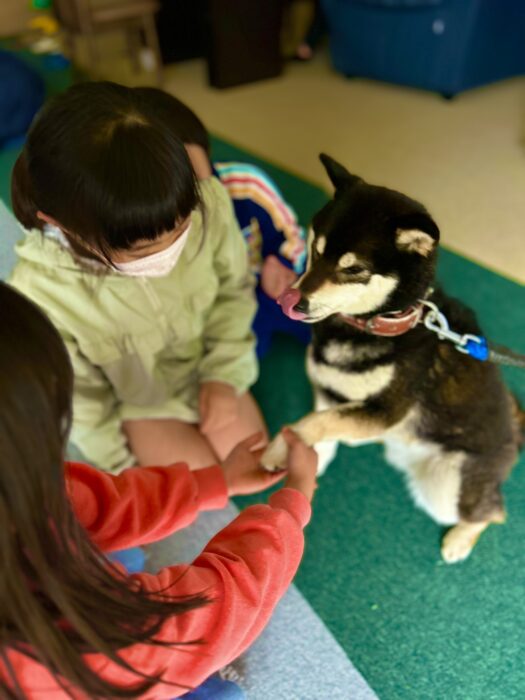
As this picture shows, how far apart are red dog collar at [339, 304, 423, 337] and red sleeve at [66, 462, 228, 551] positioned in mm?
387

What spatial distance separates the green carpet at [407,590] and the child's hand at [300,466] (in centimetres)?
35

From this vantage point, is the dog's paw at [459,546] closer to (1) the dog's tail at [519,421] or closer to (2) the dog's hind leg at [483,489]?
(2) the dog's hind leg at [483,489]

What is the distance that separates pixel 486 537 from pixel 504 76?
2.61 meters

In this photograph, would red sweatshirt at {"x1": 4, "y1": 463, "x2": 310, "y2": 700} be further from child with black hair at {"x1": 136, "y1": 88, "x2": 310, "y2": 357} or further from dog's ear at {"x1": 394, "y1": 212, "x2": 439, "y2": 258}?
child with black hair at {"x1": 136, "y1": 88, "x2": 310, "y2": 357}

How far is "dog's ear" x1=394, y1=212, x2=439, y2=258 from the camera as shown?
770mm

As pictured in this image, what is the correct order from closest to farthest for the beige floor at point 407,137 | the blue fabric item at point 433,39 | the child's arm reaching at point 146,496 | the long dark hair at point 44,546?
1. the long dark hair at point 44,546
2. the child's arm reaching at point 146,496
3. the beige floor at point 407,137
4. the blue fabric item at point 433,39

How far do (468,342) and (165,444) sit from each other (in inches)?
26.1

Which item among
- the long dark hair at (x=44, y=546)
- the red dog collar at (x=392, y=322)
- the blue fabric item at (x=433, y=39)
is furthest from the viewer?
the blue fabric item at (x=433, y=39)

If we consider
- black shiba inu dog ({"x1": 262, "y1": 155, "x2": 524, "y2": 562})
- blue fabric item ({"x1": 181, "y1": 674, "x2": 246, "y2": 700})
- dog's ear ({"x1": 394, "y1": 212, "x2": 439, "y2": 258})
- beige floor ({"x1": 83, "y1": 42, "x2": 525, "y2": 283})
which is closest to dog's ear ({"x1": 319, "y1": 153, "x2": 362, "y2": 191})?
black shiba inu dog ({"x1": 262, "y1": 155, "x2": 524, "y2": 562})

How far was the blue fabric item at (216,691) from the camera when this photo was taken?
2.84 feet

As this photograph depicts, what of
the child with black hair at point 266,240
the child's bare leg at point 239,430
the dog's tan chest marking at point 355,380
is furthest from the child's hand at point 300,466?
the child with black hair at point 266,240

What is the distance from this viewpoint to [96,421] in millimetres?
1128

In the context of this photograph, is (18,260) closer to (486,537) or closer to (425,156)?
(486,537)

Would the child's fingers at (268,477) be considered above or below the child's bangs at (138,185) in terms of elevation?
below
